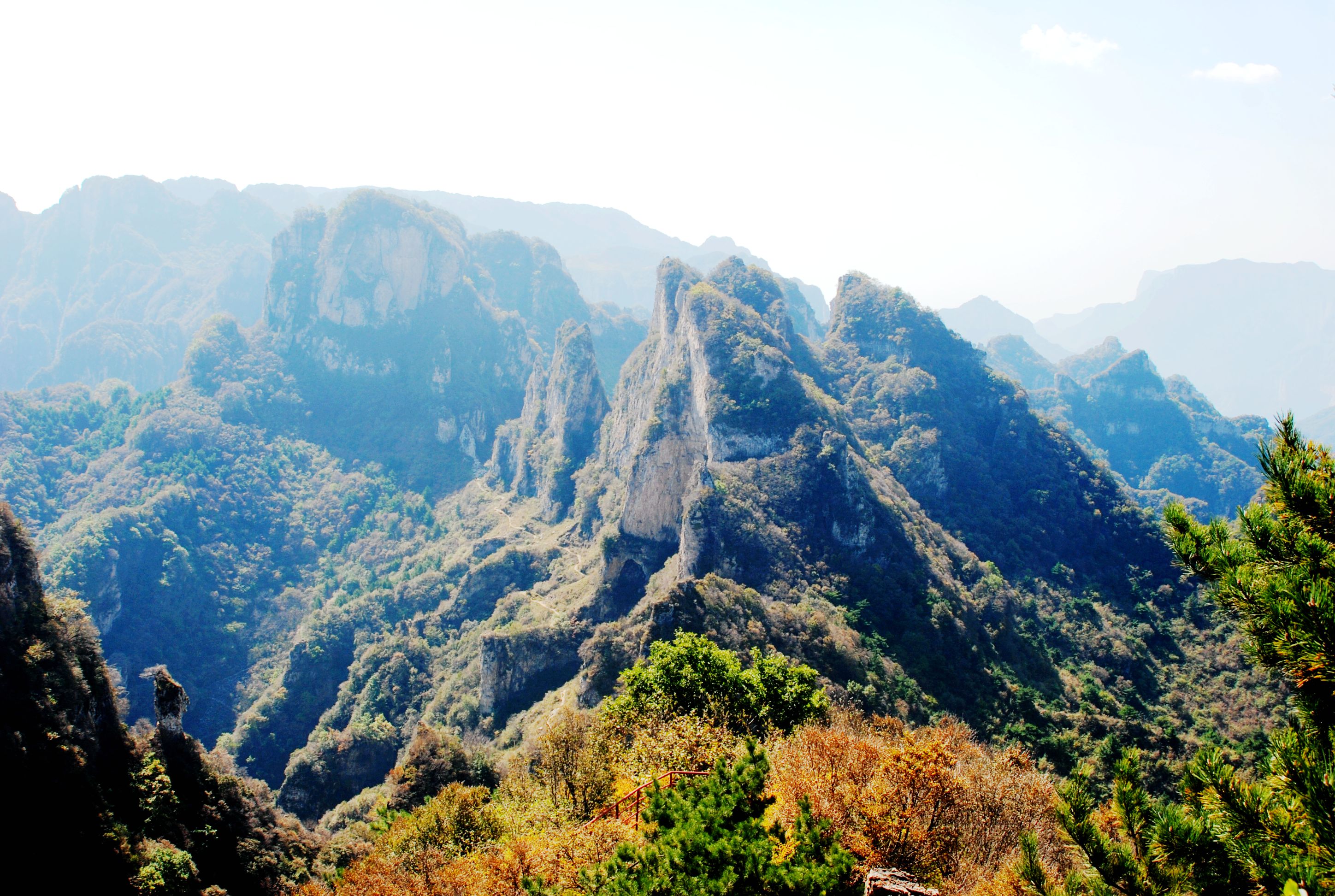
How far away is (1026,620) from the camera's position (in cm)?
8150

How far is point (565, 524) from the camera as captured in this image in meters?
124

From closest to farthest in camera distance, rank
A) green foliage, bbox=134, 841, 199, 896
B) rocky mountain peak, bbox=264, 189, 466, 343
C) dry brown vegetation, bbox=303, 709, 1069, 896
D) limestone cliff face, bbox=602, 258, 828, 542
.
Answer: dry brown vegetation, bbox=303, 709, 1069, 896
green foliage, bbox=134, 841, 199, 896
limestone cliff face, bbox=602, 258, 828, 542
rocky mountain peak, bbox=264, 189, 466, 343

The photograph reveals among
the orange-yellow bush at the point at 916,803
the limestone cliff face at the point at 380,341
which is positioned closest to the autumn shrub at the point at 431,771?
the orange-yellow bush at the point at 916,803

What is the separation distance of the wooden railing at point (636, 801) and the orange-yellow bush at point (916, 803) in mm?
3214

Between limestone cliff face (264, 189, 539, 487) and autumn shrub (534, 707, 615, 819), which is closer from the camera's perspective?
autumn shrub (534, 707, 615, 819)

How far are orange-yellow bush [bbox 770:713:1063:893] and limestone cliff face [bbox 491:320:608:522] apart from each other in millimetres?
109599

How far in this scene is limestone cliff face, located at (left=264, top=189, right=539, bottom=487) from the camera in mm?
177875

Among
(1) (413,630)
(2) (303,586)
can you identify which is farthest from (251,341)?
(1) (413,630)

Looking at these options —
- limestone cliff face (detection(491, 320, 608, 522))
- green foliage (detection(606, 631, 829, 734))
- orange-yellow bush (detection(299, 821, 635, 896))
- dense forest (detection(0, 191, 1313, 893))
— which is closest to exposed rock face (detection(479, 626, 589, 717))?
dense forest (detection(0, 191, 1313, 893))

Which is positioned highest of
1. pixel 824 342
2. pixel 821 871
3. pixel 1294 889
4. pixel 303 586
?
pixel 824 342

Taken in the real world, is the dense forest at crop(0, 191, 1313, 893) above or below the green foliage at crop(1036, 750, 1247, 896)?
below

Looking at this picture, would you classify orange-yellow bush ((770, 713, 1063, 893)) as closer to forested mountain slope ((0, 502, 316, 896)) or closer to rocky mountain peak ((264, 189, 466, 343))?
forested mountain slope ((0, 502, 316, 896))

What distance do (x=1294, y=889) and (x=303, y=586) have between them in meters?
153

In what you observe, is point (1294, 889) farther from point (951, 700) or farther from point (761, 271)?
point (761, 271)
